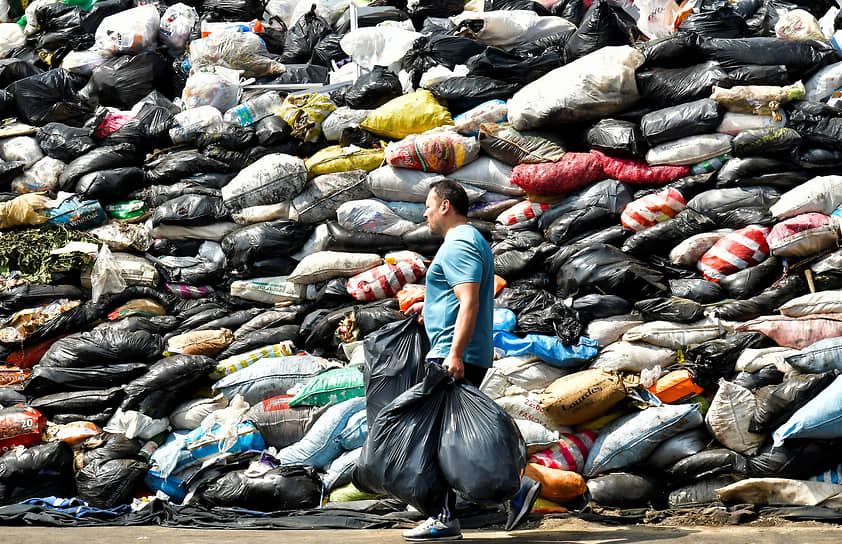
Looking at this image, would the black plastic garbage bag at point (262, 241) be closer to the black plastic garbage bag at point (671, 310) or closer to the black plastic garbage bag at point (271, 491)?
the black plastic garbage bag at point (271, 491)

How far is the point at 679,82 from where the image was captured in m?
4.89

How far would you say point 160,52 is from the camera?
6.84 meters

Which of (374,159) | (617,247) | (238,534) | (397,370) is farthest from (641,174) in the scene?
(238,534)

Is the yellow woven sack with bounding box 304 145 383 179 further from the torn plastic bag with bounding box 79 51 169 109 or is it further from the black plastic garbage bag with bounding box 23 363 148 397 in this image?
the torn plastic bag with bounding box 79 51 169 109

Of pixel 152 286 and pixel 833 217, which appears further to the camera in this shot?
pixel 152 286

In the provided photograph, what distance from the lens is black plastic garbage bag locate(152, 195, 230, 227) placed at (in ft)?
17.6

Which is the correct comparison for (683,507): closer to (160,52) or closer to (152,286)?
(152,286)

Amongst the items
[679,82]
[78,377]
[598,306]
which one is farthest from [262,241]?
[679,82]

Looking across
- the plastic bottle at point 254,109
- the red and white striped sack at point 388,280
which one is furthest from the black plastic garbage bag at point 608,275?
the plastic bottle at point 254,109

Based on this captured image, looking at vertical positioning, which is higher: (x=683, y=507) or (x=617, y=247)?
(x=617, y=247)

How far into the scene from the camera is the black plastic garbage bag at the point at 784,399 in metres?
3.63

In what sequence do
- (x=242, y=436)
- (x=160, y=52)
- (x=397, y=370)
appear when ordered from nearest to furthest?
1. (x=397, y=370)
2. (x=242, y=436)
3. (x=160, y=52)

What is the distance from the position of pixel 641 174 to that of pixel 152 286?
3.05 metres

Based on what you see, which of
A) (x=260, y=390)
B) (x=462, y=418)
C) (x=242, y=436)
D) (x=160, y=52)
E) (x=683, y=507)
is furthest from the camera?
(x=160, y=52)
